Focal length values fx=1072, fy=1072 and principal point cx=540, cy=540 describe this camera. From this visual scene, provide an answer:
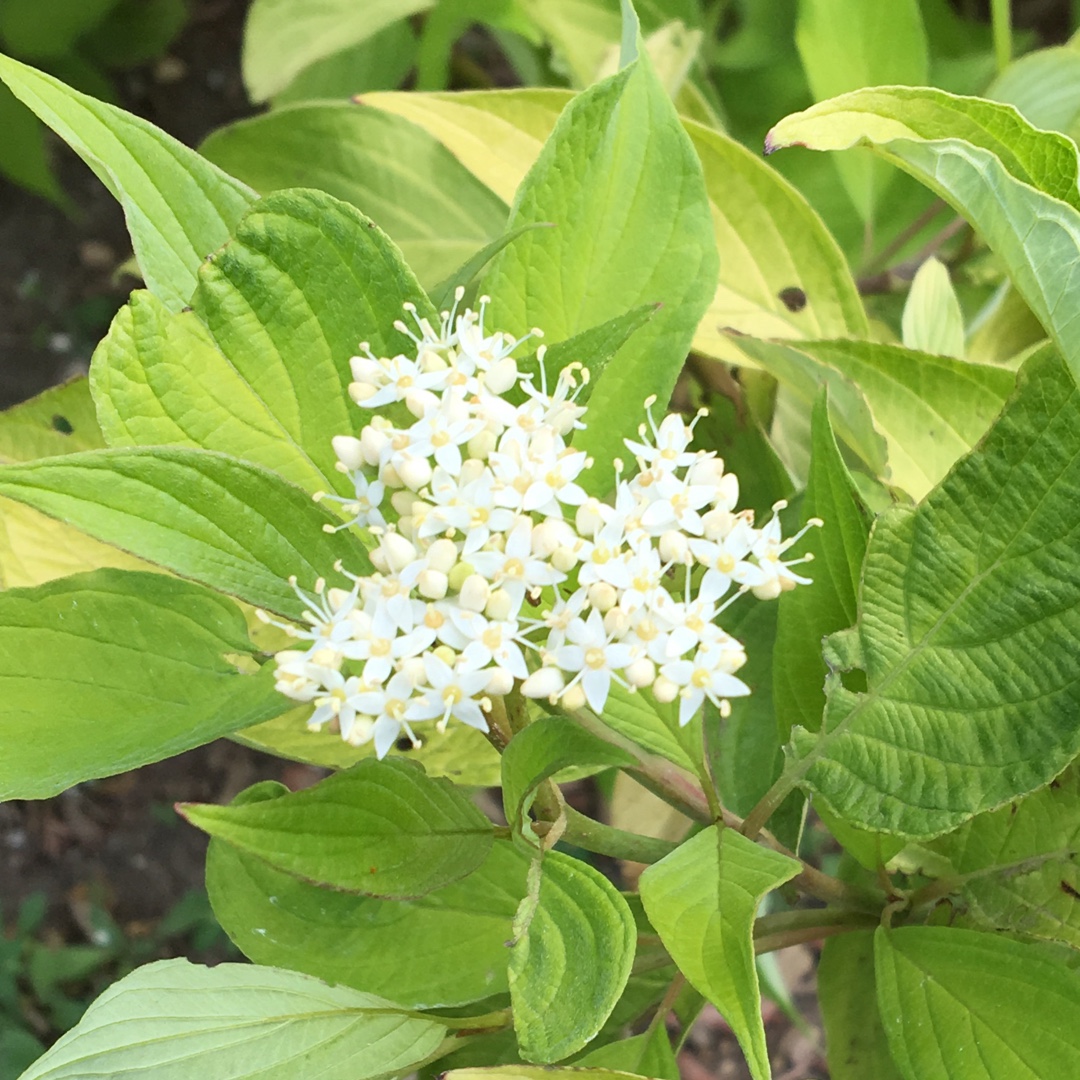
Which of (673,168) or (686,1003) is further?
(686,1003)

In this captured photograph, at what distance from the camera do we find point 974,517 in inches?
15.6

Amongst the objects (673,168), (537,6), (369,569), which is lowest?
(369,569)

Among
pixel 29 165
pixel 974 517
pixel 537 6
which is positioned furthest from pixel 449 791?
pixel 29 165

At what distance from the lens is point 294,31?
92 cm

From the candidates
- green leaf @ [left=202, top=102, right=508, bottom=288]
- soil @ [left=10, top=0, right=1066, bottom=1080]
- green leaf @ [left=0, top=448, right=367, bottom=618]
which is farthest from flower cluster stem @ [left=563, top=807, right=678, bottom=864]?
soil @ [left=10, top=0, right=1066, bottom=1080]

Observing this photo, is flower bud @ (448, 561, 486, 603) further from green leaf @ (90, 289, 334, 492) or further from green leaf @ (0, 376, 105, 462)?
green leaf @ (0, 376, 105, 462)

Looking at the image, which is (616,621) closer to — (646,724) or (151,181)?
(646,724)

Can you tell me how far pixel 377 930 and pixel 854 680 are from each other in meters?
0.26

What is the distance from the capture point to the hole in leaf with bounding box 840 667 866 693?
47cm

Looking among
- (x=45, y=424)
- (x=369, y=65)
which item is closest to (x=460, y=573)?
(x=45, y=424)

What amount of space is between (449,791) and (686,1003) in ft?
0.77

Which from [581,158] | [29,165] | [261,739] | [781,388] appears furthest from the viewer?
[29,165]

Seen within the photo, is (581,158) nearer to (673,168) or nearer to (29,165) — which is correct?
(673,168)

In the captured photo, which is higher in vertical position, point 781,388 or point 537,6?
point 537,6
